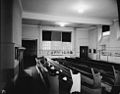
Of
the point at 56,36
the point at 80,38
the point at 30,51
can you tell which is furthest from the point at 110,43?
the point at 30,51

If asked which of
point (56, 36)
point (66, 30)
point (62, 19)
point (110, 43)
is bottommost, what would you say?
point (110, 43)

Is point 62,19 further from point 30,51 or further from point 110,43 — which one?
point 30,51

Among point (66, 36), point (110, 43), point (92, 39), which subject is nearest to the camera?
point (110, 43)

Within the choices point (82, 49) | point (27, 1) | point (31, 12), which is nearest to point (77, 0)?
point (27, 1)

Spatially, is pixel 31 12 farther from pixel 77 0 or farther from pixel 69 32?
Result: pixel 69 32

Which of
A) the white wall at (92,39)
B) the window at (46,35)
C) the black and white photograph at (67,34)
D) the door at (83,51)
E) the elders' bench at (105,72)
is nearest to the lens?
the elders' bench at (105,72)

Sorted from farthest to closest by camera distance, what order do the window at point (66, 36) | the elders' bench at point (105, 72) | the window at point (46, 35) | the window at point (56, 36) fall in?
the window at point (66, 36)
the window at point (56, 36)
the window at point (46, 35)
the elders' bench at point (105, 72)

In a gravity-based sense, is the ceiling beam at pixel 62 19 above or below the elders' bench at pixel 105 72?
above

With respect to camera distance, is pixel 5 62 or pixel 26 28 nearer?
pixel 5 62

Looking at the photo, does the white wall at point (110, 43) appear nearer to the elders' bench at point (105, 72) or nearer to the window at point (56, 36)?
the window at point (56, 36)

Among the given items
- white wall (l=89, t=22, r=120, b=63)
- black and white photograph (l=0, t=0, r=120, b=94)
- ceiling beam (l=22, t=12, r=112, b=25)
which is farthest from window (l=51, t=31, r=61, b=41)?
ceiling beam (l=22, t=12, r=112, b=25)

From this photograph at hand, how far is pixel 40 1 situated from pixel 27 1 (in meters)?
0.45

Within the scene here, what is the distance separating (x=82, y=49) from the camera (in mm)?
9234

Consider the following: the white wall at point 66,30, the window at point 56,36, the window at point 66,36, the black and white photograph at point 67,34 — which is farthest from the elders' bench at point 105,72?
the window at point 66,36
